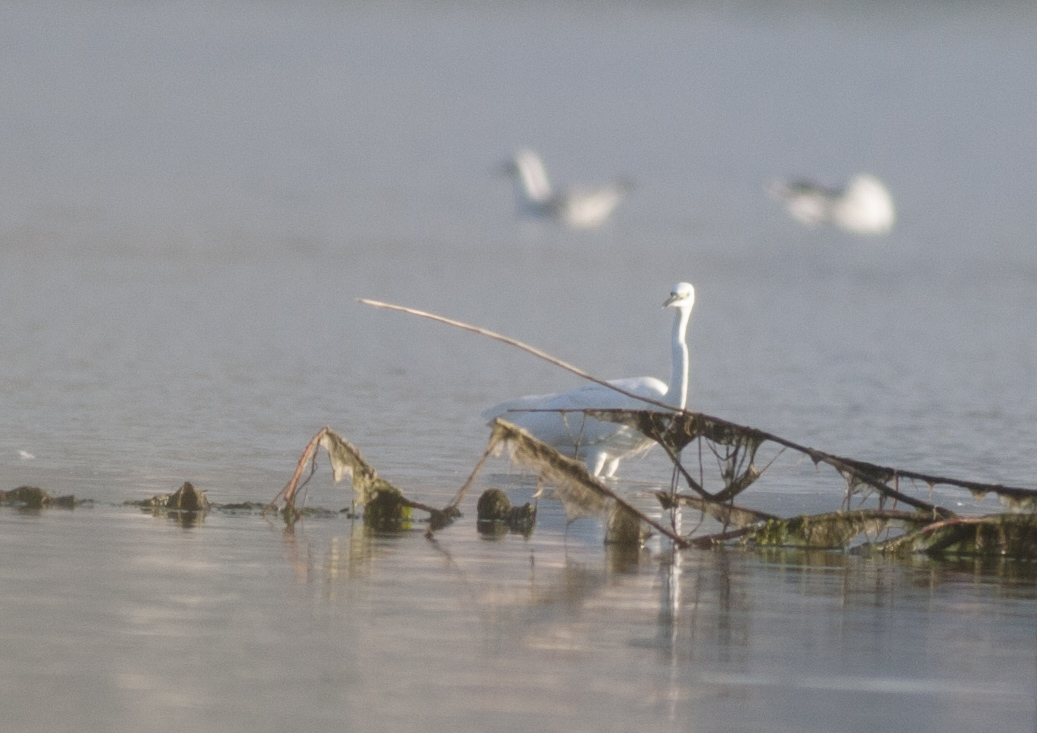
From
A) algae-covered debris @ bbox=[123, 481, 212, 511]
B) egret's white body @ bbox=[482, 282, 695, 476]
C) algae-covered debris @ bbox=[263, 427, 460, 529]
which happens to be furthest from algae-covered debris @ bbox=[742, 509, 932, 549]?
egret's white body @ bbox=[482, 282, 695, 476]

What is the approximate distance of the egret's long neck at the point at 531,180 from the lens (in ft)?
178

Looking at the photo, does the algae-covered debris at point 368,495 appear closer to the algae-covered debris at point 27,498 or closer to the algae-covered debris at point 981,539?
the algae-covered debris at point 27,498

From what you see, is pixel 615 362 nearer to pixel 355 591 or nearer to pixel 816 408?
pixel 816 408

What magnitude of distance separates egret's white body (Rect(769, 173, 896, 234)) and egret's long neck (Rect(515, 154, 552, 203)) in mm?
6279

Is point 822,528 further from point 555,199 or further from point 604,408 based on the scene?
point 555,199

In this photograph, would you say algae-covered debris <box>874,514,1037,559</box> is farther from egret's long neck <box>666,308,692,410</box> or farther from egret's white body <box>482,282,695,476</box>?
egret's long neck <box>666,308,692,410</box>

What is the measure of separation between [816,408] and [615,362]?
520 centimetres

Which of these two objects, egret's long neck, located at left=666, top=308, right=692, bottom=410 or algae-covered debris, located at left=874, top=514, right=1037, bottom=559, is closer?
algae-covered debris, located at left=874, top=514, right=1037, bottom=559

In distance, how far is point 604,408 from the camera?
13.4 meters

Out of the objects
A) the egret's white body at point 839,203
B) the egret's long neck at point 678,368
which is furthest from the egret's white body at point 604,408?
the egret's white body at point 839,203

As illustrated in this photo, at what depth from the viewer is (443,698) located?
632cm

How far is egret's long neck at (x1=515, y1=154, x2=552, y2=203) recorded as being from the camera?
54.1 metres

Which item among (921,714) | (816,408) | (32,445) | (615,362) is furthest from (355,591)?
(615,362)

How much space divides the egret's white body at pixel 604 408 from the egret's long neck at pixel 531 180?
1538 inches
